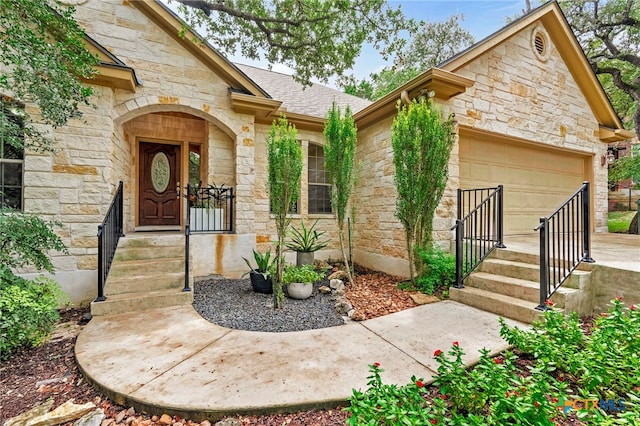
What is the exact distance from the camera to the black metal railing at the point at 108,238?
11.7 feet

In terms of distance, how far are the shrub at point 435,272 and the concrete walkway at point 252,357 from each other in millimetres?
860

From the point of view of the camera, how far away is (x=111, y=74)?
13.8 ft

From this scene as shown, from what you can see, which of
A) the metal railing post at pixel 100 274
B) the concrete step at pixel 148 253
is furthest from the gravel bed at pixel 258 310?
the metal railing post at pixel 100 274

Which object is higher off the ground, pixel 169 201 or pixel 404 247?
pixel 169 201

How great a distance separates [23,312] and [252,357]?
2.27 meters

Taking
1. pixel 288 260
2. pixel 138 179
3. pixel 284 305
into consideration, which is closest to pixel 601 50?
pixel 288 260

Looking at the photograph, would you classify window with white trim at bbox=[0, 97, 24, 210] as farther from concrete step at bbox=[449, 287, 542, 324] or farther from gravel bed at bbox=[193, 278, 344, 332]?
concrete step at bbox=[449, 287, 542, 324]

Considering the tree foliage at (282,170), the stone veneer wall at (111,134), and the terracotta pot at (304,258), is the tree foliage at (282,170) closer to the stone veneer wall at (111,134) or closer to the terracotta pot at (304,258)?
the terracotta pot at (304,258)

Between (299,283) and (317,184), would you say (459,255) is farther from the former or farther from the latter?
(317,184)

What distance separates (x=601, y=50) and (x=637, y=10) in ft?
4.45

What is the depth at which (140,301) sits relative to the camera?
144 inches

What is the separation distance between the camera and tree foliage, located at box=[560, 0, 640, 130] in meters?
8.10

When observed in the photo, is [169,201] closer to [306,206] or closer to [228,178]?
[228,178]

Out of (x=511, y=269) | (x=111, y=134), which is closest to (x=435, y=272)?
(x=511, y=269)
